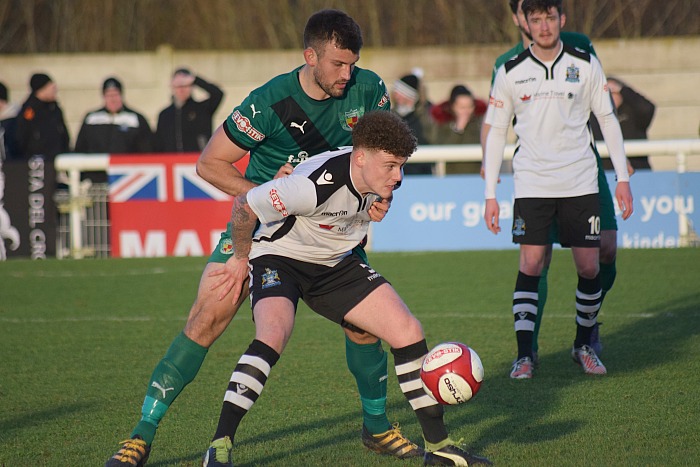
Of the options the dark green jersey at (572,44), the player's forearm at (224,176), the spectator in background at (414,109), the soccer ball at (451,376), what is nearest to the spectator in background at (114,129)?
the spectator in background at (414,109)

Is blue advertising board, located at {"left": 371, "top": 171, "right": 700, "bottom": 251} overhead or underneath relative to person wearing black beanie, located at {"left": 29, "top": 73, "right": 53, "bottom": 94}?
underneath

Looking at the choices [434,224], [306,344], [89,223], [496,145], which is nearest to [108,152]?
[89,223]

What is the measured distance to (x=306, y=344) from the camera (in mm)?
8586

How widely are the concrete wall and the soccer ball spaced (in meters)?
16.5

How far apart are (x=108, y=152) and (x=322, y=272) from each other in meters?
10.4

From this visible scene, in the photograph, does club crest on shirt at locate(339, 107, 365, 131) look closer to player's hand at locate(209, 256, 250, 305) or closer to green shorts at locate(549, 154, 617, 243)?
player's hand at locate(209, 256, 250, 305)

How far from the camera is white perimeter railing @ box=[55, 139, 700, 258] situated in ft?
45.2

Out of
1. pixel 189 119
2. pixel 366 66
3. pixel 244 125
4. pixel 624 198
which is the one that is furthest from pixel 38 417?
pixel 366 66

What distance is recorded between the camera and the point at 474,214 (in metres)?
13.9

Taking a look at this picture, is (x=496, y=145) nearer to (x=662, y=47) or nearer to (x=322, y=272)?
(x=322, y=272)

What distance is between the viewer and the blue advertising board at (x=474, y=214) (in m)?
13.5

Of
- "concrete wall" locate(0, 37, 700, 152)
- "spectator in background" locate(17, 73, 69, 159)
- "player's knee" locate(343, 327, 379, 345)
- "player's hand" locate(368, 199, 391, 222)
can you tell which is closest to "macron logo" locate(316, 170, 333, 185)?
"player's hand" locate(368, 199, 391, 222)

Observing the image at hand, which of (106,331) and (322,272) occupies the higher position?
(322,272)

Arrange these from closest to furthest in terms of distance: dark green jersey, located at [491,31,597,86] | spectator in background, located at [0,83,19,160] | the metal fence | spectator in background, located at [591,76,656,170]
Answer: dark green jersey, located at [491,31,597,86]
the metal fence
spectator in background, located at [591,76,656,170]
spectator in background, located at [0,83,19,160]
